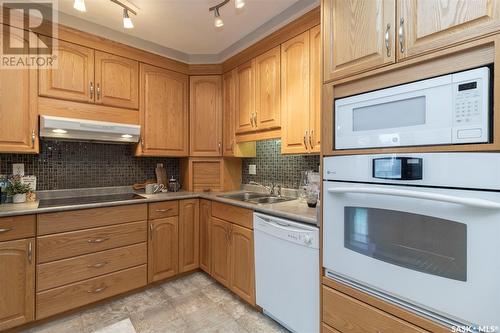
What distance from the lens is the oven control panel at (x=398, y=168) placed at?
989 mm

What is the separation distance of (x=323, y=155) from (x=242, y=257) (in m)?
1.17

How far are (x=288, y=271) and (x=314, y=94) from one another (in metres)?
1.30

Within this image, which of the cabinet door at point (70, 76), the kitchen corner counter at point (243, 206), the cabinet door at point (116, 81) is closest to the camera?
the kitchen corner counter at point (243, 206)

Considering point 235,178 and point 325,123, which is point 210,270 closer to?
point 235,178

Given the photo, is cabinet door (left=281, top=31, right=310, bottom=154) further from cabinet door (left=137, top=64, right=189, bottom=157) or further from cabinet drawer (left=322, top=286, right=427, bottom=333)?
cabinet door (left=137, top=64, right=189, bottom=157)

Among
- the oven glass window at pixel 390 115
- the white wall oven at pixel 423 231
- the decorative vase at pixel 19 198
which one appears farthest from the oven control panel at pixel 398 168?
the decorative vase at pixel 19 198

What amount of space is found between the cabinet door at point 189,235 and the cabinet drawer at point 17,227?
114 centimetres

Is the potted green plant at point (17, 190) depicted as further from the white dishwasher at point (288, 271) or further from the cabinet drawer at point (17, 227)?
the white dishwasher at point (288, 271)

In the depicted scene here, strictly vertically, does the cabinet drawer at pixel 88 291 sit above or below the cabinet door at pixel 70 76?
Answer: below

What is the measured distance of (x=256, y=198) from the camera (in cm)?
252

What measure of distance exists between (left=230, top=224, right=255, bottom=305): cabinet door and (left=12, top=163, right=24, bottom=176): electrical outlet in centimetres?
192

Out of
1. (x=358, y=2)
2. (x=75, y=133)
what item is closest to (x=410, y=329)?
(x=358, y=2)

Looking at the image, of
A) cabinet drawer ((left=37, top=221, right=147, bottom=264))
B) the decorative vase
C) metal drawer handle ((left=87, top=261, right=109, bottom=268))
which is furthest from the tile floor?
the decorative vase

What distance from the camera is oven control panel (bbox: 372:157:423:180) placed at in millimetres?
989
